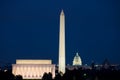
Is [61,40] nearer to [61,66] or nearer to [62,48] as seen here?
[62,48]

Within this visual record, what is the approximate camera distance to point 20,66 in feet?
419

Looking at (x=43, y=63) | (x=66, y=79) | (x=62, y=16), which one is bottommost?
(x=66, y=79)

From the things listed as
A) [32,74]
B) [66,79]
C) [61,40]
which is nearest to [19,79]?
[66,79]

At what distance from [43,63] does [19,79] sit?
57417 mm

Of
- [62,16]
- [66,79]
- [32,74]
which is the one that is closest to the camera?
[66,79]

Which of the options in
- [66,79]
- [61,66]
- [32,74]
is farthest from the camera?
[32,74]

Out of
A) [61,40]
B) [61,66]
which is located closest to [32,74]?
[61,66]

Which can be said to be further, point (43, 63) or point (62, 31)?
point (43, 63)

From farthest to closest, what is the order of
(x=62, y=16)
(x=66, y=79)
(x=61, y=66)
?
(x=61, y=66), (x=62, y=16), (x=66, y=79)

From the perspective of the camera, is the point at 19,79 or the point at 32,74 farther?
the point at 32,74

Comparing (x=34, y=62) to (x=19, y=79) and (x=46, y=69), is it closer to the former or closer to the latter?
(x=46, y=69)

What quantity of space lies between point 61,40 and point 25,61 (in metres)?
29.1

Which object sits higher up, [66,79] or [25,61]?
[25,61]

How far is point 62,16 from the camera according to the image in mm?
104312
